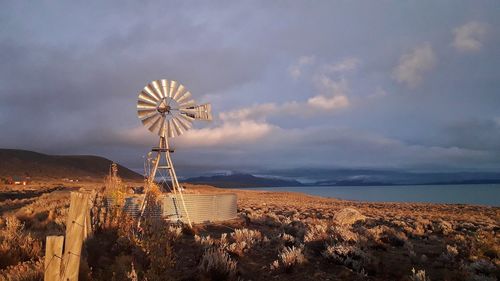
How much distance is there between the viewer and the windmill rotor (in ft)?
50.6

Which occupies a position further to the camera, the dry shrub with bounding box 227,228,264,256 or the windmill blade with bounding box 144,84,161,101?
the windmill blade with bounding box 144,84,161,101

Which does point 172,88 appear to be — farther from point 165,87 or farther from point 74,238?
point 74,238

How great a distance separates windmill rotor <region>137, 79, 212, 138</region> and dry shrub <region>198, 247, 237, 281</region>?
24.4ft

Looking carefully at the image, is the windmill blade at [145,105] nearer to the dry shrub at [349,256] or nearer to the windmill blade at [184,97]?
the windmill blade at [184,97]

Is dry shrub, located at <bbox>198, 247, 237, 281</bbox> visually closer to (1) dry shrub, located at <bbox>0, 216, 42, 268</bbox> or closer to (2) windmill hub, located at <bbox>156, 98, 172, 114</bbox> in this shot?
(1) dry shrub, located at <bbox>0, 216, 42, 268</bbox>

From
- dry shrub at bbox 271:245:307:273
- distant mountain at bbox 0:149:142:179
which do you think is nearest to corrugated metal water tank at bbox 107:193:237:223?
dry shrub at bbox 271:245:307:273

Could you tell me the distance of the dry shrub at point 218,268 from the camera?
8.63 metres

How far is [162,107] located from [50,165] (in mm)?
110549

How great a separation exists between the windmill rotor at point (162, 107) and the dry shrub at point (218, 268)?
7426mm

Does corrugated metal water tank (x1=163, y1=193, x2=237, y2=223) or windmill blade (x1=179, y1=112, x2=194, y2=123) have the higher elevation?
windmill blade (x1=179, y1=112, x2=194, y2=123)

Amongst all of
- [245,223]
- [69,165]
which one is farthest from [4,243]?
[69,165]

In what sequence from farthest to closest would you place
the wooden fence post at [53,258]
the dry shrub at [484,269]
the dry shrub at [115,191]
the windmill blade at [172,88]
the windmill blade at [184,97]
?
the windmill blade at [184,97] → the windmill blade at [172,88] → the dry shrub at [115,191] → the dry shrub at [484,269] → the wooden fence post at [53,258]

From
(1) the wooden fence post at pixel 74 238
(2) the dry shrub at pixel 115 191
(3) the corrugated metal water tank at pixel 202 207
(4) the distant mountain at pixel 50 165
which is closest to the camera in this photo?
(1) the wooden fence post at pixel 74 238

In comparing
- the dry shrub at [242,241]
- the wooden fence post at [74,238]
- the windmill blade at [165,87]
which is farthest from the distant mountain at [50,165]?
the wooden fence post at [74,238]
